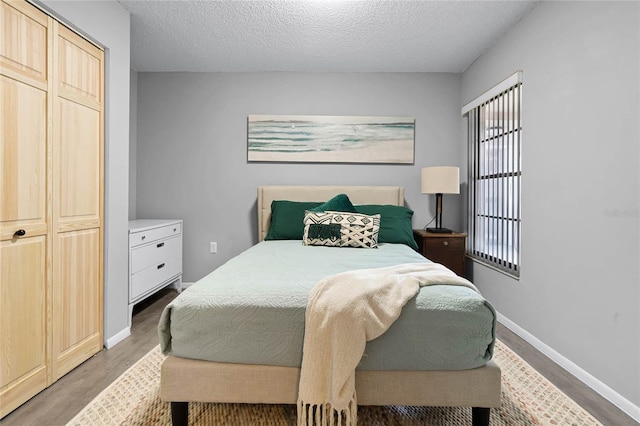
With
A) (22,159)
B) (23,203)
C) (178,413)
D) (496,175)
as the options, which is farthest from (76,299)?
(496,175)

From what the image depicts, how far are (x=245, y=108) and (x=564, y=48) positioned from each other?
292cm

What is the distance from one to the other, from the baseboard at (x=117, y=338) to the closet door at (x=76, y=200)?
0.05 metres

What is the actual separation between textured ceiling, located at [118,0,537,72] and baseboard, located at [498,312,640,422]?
7.97 feet

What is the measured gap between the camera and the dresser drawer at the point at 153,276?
2.79 metres

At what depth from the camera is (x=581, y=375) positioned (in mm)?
2012

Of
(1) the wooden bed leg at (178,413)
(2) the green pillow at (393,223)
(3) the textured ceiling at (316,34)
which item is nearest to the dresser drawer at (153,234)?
(1) the wooden bed leg at (178,413)

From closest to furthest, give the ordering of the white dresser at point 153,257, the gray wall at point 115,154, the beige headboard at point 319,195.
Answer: the gray wall at point 115,154
the white dresser at point 153,257
the beige headboard at point 319,195

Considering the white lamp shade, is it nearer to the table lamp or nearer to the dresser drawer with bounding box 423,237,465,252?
the table lamp

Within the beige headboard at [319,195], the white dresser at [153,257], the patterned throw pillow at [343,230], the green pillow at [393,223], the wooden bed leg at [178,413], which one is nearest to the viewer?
the wooden bed leg at [178,413]

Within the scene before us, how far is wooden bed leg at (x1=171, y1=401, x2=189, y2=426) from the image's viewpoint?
1480mm

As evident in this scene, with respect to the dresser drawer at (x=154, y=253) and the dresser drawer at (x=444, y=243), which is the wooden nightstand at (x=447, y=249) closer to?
the dresser drawer at (x=444, y=243)

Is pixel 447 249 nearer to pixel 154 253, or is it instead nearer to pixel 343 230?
pixel 343 230

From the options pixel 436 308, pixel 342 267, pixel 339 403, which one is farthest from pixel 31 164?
pixel 436 308

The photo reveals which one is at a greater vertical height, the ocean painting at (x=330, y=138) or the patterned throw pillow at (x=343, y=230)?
the ocean painting at (x=330, y=138)
